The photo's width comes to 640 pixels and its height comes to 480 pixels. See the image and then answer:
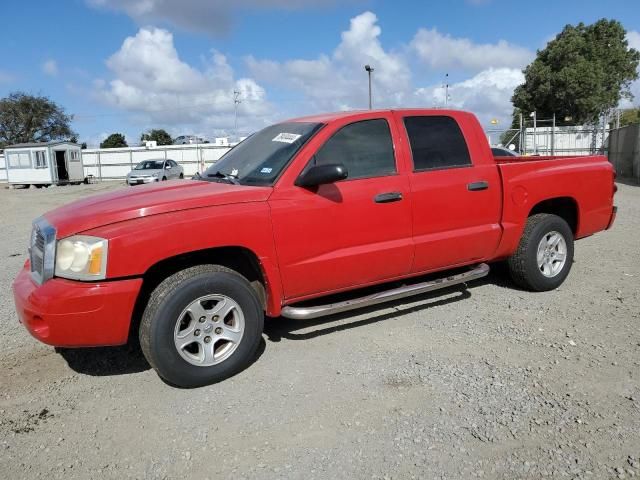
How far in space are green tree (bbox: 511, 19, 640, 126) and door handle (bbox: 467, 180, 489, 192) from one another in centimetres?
4009

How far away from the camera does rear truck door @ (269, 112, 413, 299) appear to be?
3.91 metres

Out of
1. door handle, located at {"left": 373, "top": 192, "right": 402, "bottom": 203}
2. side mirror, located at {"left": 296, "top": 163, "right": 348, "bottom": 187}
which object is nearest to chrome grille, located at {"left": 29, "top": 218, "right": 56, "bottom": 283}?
side mirror, located at {"left": 296, "top": 163, "right": 348, "bottom": 187}

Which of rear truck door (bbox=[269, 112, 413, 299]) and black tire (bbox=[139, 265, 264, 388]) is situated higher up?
rear truck door (bbox=[269, 112, 413, 299])

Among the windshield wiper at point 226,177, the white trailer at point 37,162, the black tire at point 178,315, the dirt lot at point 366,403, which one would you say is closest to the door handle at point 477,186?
the dirt lot at point 366,403

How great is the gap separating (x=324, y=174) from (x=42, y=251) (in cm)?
201

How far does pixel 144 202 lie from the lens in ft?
11.8

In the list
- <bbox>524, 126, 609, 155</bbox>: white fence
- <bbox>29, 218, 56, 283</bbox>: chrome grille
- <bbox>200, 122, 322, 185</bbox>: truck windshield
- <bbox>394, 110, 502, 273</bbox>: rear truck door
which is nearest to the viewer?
<bbox>29, 218, 56, 283</bbox>: chrome grille

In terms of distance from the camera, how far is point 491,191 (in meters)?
4.85

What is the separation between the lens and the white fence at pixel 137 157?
39531 millimetres

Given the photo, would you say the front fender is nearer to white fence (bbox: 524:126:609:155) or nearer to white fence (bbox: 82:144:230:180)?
white fence (bbox: 524:126:609:155)

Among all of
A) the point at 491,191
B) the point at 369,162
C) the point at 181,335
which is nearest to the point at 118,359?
the point at 181,335

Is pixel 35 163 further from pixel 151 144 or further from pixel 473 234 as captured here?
pixel 473 234

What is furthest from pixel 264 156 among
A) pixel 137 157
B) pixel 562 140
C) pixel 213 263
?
pixel 137 157

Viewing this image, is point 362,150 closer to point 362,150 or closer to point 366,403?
point 362,150
